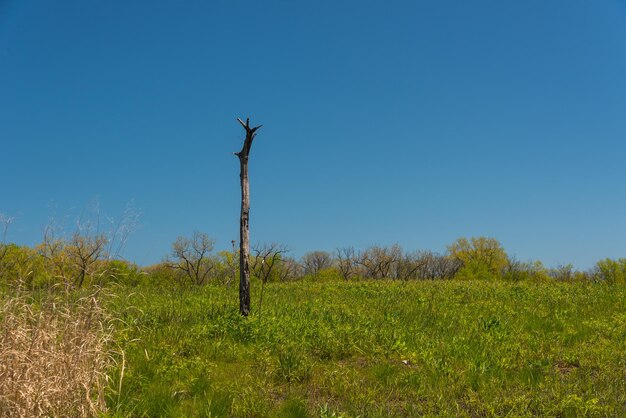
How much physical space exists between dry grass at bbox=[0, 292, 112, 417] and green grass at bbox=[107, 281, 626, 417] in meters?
0.45

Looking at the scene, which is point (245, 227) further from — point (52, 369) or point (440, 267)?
point (440, 267)

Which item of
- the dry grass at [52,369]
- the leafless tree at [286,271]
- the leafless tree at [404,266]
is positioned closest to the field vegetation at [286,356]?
the dry grass at [52,369]

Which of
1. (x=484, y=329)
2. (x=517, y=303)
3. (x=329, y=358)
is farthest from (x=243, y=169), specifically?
(x=517, y=303)

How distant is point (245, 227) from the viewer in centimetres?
1316

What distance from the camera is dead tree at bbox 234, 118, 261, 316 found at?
13.0 meters

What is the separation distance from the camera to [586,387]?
26.4 ft

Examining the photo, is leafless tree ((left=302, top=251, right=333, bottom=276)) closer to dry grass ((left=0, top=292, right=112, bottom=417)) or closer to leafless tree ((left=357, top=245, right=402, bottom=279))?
leafless tree ((left=357, top=245, right=402, bottom=279))

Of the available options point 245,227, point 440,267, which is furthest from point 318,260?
point 245,227

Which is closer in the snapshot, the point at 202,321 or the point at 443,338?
the point at 443,338

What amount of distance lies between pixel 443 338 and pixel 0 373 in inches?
335

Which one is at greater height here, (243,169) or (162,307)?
(243,169)

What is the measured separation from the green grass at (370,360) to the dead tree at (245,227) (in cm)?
56

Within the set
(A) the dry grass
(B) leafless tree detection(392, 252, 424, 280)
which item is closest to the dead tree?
(A) the dry grass

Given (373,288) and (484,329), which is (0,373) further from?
(373,288)
